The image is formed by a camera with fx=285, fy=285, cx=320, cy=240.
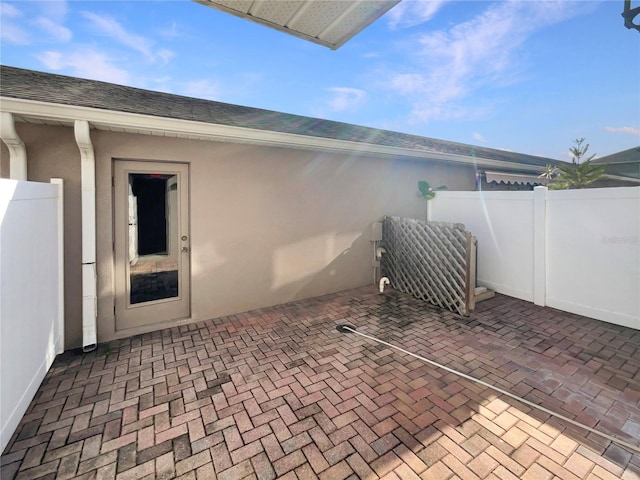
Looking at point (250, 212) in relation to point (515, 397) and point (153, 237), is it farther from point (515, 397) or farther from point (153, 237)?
point (515, 397)

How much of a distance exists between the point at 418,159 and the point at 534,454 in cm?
780

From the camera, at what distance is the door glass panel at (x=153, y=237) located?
5457mm

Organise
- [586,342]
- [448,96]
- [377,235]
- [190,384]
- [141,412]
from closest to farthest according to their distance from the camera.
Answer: [141,412] → [190,384] → [586,342] → [377,235] → [448,96]

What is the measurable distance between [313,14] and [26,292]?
15.9 ft

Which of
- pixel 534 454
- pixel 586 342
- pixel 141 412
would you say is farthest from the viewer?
pixel 586 342

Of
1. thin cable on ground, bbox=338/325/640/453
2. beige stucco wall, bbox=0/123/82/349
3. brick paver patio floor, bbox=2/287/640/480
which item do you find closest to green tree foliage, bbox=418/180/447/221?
brick paver patio floor, bbox=2/287/640/480

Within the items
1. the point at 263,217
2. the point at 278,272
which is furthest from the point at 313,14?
the point at 278,272

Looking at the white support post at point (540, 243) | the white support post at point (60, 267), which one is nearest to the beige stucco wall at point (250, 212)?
the white support post at point (60, 267)

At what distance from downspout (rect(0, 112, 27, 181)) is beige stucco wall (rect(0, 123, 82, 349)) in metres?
0.12

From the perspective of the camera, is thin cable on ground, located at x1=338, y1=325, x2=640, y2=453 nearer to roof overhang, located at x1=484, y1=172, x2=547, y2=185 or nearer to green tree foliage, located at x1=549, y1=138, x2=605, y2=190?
green tree foliage, located at x1=549, y1=138, x2=605, y2=190

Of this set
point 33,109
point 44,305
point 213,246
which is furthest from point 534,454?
point 33,109

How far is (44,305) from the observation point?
13.3 feet

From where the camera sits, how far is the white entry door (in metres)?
5.32

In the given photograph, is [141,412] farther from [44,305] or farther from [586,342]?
[586,342]
